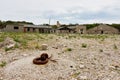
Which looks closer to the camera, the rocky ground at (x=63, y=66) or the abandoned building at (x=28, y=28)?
the rocky ground at (x=63, y=66)

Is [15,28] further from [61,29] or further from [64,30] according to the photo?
[64,30]

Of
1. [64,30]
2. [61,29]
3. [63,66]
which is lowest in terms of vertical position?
[64,30]

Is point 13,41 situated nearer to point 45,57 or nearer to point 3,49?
point 3,49

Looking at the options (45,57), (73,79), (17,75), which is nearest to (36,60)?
(45,57)

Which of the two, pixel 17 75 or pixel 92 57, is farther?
pixel 92 57

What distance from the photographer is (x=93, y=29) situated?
7575cm

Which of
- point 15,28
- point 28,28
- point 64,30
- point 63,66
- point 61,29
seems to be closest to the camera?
point 63,66

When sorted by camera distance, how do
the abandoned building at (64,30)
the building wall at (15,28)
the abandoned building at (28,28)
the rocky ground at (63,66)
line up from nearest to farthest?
the rocky ground at (63,66) → the building wall at (15,28) → the abandoned building at (28,28) → the abandoned building at (64,30)

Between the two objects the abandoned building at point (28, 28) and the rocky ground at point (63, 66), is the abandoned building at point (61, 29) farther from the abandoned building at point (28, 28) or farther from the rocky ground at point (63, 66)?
the rocky ground at point (63, 66)

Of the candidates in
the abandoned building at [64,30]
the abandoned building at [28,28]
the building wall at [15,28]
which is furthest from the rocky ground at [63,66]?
the abandoned building at [64,30]

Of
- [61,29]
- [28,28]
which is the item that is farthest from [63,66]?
[61,29]

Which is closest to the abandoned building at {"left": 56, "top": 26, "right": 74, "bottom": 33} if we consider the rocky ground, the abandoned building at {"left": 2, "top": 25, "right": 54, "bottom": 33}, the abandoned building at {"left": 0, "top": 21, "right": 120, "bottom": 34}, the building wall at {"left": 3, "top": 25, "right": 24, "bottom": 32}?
the abandoned building at {"left": 0, "top": 21, "right": 120, "bottom": 34}

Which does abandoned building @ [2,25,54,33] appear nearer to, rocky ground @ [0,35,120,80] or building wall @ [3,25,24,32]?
building wall @ [3,25,24,32]

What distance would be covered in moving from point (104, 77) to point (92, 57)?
3140mm
